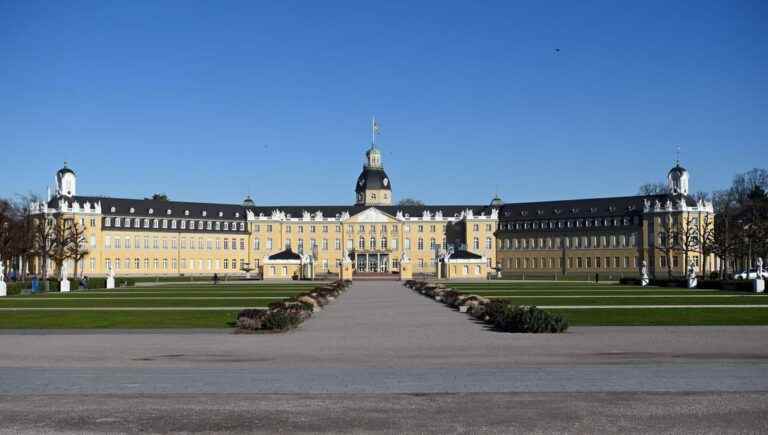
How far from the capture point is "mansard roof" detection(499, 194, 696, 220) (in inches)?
5281

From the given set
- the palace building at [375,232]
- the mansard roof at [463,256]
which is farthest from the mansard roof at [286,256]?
the mansard roof at [463,256]

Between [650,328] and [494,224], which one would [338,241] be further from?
[650,328]

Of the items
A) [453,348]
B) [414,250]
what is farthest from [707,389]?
[414,250]

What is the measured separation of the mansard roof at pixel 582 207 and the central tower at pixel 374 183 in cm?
1994

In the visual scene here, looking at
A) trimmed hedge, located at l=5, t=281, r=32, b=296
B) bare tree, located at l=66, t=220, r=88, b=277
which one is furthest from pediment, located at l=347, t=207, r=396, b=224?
trimmed hedge, located at l=5, t=281, r=32, b=296

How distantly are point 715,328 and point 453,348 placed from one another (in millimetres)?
10774

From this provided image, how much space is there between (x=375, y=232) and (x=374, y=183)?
1115 centimetres

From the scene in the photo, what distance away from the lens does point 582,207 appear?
5566 inches

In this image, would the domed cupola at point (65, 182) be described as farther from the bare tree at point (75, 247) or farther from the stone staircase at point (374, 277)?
the stone staircase at point (374, 277)

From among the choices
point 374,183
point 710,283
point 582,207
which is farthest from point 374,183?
point 710,283

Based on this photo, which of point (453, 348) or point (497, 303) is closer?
point (453, 348)

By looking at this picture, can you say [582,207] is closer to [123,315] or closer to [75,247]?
[75,247]

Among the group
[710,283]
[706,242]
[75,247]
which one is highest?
[706,242]

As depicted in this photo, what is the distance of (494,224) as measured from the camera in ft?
492
